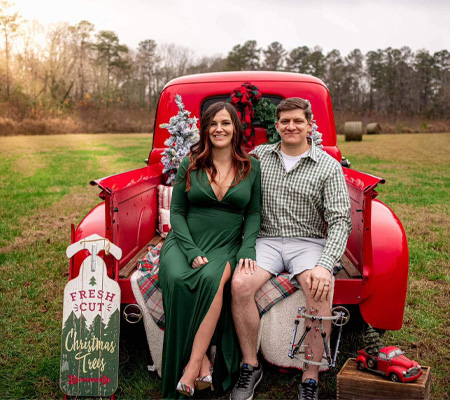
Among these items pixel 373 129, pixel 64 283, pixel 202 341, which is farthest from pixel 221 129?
pixel 373 129

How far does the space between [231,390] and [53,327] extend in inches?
68.3

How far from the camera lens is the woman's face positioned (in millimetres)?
2971

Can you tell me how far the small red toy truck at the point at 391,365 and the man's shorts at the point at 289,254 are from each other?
565 mm

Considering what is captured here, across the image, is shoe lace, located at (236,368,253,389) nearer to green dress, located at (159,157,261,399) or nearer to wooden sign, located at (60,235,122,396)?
green dress, located at (159,157,261,399)

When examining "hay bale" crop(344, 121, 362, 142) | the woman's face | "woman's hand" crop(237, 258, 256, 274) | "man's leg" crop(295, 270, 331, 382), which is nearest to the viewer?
"man's leg" crop(295, 270, 331, 382)

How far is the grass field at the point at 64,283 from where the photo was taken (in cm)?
288

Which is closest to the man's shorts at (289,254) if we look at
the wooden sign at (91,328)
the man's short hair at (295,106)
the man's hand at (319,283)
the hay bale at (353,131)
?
the man's hand at (319,283)

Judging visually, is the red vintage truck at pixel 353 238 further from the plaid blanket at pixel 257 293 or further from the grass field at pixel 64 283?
the grass field at pixel 64 283

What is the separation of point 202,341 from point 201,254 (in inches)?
20.8

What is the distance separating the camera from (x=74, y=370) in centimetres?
261

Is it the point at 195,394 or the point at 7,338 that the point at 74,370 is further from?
the point at 7,338

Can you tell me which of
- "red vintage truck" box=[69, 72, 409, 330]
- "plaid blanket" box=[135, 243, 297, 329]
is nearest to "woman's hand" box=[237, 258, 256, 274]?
"plaid blanket" box=[135, 243, 297, 329]

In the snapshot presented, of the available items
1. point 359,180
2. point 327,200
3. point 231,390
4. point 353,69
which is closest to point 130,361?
point 231,390

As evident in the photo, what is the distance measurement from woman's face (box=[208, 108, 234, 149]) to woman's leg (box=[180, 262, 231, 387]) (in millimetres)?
935
